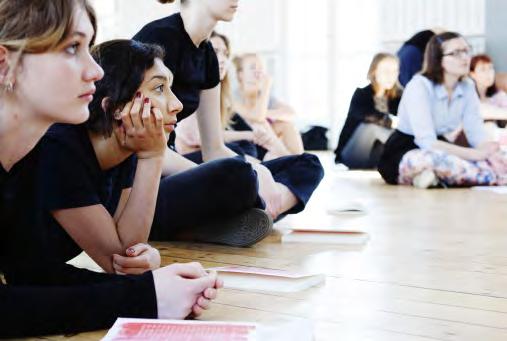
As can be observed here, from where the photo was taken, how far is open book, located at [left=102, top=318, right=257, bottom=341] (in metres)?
1.09

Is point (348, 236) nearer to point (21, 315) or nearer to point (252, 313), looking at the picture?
point (252, 313)

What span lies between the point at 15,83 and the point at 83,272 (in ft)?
1.28

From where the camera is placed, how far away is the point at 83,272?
1.35 m

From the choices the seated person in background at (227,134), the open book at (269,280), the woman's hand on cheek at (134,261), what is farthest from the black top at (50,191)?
the seated person in background at (227,134)

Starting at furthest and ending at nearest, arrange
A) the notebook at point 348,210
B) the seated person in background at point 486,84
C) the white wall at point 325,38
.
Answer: the white wall at point 325,38 → the seated person in background at point 486,84 → the notebook at point 348,210

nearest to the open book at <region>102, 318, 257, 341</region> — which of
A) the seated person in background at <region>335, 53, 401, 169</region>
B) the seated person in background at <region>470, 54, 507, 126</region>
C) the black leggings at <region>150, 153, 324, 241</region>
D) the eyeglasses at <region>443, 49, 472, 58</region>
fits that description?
the black leggings at <region>150, 153, 324, 241</region>

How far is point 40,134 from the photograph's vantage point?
1268mm

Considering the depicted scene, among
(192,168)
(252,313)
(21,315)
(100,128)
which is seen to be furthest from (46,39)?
(192,168)

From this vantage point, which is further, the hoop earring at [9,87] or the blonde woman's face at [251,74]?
the blonde woman's face at [251,74]

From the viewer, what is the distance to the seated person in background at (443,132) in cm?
402

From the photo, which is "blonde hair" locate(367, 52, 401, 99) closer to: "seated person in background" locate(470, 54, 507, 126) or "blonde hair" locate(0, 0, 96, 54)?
"seated person in background" locate(470, 54, 507, 126)

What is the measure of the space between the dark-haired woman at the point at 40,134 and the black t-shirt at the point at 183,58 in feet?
2.68

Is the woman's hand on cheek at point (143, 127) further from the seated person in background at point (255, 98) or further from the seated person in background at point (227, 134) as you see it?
the seated person in background at point (255, 98)

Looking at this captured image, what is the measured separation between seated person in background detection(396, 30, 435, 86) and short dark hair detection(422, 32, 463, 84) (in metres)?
0.99
